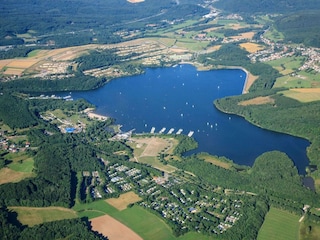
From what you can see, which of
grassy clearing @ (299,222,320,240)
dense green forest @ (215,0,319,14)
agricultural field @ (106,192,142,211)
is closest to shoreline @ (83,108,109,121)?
agricultural field @ (106,192,142,211)

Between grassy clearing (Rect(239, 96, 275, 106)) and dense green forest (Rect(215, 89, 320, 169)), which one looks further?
grassy clearing (Rect(239, 96, 275, 106))

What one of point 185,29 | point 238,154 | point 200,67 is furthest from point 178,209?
point 185,29

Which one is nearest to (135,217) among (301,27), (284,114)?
(284,114)

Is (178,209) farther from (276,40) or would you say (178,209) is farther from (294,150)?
(276,40)

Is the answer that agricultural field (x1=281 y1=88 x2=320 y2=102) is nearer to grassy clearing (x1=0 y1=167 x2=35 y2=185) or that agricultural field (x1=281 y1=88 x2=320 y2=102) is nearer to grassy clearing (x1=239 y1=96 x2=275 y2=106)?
grassy clearing (x1=239 y1=96 x2=275 y2=106)

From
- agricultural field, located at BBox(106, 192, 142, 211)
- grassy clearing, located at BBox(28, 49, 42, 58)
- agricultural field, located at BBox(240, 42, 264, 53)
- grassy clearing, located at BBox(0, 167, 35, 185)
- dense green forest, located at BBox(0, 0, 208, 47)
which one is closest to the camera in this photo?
agricultural field, located at BBox(106, 192, 142, 211)

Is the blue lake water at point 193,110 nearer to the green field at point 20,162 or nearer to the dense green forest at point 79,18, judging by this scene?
the green field at point 20,162

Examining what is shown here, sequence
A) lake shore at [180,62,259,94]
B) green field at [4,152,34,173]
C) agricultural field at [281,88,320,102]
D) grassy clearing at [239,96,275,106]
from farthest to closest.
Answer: lake shore at [180,62,259,94] < agricultural field at [281,88,320,102] < grassy clearing at [239,96,275,106] < green field at [4,152,34,173]
